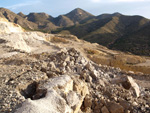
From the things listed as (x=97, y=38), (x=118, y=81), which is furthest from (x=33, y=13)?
(x=118, y=81)

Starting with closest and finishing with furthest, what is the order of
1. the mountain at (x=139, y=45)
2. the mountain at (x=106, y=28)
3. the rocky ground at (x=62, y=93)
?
→ the rocky ground at (x=62, y=93) < the mountain at (x=139, y=45) < the mountain at (x=106, y=28)

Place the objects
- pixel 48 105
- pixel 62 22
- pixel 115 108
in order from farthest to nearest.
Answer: pixel 62 22 < pixel 115 108 < pixel 48 105

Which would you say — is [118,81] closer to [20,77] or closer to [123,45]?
[20,77]

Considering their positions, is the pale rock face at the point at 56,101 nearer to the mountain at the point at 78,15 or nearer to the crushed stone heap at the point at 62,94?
the crushed stone heap at the point at 62,94

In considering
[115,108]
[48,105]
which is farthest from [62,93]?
[115,108]

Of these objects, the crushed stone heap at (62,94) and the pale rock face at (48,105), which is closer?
Result: the pale rock face at (48,105)

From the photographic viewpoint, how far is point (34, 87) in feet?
20.1

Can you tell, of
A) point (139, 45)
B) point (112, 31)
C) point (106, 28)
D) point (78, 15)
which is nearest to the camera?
point (139, 45)

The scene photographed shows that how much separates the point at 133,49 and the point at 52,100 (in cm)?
3987

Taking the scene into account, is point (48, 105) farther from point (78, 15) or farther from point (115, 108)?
point (78, 15)

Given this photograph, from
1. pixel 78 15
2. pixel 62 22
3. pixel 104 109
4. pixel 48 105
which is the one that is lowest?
pixel 104 109

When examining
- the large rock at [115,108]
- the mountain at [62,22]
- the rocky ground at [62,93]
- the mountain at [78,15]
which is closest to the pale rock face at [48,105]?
the rocky ground at [62,93]

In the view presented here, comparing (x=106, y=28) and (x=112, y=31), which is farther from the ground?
(x=106, y=28)

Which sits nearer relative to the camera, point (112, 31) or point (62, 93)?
point (62, 93)
